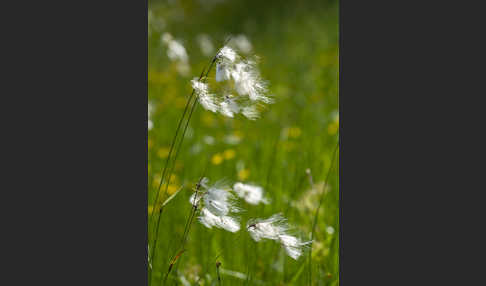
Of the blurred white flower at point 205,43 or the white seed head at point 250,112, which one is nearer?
the white seed head at point 250,112

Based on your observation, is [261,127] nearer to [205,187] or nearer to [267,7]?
[205,187]

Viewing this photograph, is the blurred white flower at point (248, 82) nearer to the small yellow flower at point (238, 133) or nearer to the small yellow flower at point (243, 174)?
the small yellow flower at point (243, 174)

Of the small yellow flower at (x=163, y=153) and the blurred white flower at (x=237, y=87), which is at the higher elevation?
the blurred white flower at (x=237, y=87)

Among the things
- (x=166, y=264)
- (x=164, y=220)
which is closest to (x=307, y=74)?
(x=164, y=220)

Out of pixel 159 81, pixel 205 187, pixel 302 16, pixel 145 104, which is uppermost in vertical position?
pixel 302 16

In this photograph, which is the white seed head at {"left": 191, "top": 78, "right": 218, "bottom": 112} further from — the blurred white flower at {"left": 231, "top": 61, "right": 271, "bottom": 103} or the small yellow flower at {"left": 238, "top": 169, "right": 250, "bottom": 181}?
the small yellow flower at {"left": 238, "top": 169, "right": 250, "bottom": 181}

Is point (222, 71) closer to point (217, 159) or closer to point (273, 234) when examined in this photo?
point (273, 234)

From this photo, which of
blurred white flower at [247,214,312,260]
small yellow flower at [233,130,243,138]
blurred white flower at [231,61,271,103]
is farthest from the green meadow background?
blurred white flower at [247,214,312,260]

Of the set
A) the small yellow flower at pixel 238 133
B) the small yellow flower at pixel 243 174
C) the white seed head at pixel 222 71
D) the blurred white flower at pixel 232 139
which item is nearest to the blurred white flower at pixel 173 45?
the white seed head at pixel 222 71
